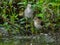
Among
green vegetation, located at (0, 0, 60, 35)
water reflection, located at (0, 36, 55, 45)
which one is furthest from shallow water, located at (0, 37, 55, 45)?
green vegetation, located at (0, 0, 60, 35)

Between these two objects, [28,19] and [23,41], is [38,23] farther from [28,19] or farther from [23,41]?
[23,41]

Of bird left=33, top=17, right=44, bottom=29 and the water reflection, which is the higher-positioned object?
bird left=33, top=17, right=44, bottom=29

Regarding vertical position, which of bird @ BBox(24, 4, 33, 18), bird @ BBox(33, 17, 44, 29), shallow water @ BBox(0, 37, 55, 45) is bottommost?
shallow water @ BBox(0, 37, 55, 45)

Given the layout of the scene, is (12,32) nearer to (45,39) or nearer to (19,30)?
(19,30)

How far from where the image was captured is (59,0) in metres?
6.01

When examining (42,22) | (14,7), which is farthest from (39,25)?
(14,7)

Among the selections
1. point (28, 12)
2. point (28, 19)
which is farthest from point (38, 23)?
point (28, 12)

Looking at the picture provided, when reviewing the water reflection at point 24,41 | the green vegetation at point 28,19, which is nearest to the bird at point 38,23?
the green vegetation at point 28,19

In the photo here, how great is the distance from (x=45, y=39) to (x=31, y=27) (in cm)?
53

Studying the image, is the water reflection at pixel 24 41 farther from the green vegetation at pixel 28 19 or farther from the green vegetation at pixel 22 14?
the green vegetation at pixel 22 14

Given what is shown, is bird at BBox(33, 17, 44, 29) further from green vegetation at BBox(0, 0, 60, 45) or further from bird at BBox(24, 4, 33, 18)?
bird at BBox(24, 4, 33, 18)

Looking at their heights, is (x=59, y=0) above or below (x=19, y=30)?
above

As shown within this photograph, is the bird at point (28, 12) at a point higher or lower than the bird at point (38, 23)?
higher

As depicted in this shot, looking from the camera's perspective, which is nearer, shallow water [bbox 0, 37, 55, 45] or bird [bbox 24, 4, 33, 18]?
shallow water [bbox 0, 37, 55, 45]
